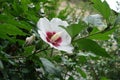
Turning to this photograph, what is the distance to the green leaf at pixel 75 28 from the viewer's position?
121 centimetres

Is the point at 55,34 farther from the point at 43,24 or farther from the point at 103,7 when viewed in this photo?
the point at 103,7

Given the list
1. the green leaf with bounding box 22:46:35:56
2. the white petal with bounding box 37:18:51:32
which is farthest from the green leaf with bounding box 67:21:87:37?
the green leaf with bounding box 22:46:35:56

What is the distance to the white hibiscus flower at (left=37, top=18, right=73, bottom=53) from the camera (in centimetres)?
128

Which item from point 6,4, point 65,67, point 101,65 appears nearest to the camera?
point 6,4

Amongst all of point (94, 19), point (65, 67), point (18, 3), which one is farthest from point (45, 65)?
point (65, 67)

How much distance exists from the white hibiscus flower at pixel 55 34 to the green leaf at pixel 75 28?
5 cm

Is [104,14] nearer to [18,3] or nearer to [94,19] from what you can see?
[94,19]

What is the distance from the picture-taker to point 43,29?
130 cm

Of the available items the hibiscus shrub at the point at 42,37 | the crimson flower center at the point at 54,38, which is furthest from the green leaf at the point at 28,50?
the crimson flower center at the point at 54,38

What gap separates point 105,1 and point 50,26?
0.20m

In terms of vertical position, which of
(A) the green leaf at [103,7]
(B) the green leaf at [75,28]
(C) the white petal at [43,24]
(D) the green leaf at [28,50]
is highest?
(A) the green leaf at [103,7]

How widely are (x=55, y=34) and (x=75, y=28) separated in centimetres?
13

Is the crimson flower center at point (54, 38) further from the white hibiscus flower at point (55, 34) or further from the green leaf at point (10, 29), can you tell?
the green leaf at point (10, 29)

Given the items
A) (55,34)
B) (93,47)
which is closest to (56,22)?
(55,34)
